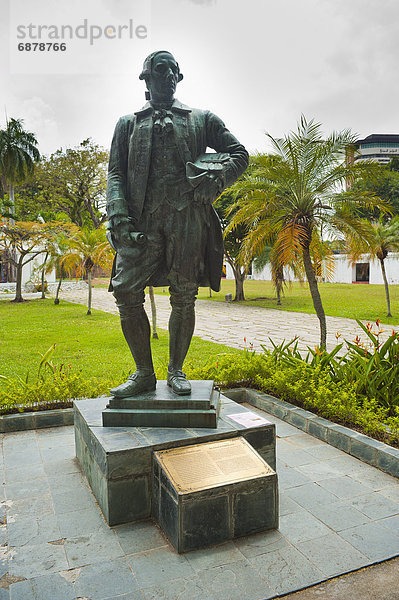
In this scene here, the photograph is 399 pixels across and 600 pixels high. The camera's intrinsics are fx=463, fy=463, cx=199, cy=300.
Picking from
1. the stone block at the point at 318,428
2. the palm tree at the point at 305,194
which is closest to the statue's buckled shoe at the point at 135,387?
the stone block at the point at 318,428

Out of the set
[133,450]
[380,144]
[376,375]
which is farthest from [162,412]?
[380,144]

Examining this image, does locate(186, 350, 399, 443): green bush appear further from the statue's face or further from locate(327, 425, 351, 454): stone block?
the statue's face

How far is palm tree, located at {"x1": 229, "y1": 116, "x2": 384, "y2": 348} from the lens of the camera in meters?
7.82

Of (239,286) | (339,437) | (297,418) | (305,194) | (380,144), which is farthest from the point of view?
(380,144)

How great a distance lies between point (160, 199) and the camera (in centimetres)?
316

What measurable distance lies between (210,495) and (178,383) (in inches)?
36.8

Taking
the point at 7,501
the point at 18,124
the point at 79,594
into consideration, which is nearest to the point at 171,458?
the point at 79,594

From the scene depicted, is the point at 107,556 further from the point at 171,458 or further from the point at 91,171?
the point at 91,171

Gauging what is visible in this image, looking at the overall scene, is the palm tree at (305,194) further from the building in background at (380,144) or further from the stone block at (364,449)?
the building in background at (380,144)

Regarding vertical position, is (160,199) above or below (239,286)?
above

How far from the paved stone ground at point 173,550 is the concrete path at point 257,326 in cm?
517

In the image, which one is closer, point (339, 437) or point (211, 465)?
point (211, 465)

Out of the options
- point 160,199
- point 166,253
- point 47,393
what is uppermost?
point 160,199

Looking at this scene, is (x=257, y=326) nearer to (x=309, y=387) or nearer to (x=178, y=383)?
(x=309, y=387)
